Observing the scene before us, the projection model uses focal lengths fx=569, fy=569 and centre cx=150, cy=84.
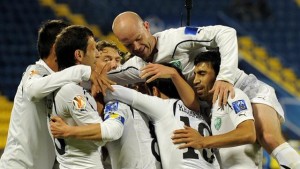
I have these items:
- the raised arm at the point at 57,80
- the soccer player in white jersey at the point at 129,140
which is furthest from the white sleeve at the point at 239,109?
the raised arm at the point at 57,80

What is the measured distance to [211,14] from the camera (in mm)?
11328

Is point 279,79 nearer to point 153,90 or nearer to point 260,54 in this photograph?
point 260,54

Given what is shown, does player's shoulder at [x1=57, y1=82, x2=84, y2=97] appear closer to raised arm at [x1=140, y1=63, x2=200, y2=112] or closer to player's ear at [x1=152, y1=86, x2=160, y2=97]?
raised arm at [x1=140, y1=63, x2=200, y2=112]

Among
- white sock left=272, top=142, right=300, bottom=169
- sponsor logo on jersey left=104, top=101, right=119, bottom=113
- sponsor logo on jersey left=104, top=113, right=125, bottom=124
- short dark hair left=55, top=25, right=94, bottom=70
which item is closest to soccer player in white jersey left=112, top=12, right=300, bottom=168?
white sock left=272, top=142, right=300, bottom=169

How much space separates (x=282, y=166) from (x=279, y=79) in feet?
24.1

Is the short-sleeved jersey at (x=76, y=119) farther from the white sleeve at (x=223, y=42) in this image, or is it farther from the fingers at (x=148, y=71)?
the white sleeve at (x=223, y=42)

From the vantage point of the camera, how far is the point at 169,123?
10.9ft

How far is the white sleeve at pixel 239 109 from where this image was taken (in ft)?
10.6

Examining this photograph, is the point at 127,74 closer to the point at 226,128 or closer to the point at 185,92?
the point at 185,92

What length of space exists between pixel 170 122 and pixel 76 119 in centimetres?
59

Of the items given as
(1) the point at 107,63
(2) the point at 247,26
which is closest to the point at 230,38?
(1) the point at 107,63

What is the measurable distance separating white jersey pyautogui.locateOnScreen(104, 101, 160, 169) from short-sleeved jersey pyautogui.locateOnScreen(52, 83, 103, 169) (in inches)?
6.1

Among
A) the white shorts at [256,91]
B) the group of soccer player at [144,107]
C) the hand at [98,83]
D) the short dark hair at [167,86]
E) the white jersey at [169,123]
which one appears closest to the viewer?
the group of soccer player at [144,107]

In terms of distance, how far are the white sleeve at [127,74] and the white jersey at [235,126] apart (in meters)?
0.58
